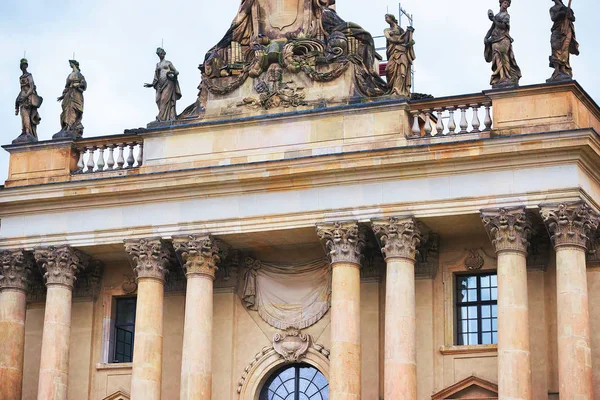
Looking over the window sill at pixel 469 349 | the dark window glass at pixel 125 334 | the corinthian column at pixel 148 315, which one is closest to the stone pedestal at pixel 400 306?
the window sill at pixel 469 349

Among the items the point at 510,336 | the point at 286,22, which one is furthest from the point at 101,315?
the point at 510,336

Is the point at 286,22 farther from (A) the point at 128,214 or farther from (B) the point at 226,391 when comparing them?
Result: (B) the point at 226,391

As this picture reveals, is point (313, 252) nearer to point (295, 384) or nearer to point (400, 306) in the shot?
point (295, 384)

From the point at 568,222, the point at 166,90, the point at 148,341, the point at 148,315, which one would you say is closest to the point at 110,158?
the point at 166,90

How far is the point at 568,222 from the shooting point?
30281mm

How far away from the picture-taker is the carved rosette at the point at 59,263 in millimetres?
34250

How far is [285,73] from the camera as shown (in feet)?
112

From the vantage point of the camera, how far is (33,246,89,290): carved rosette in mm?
34250

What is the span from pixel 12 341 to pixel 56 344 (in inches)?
46.3

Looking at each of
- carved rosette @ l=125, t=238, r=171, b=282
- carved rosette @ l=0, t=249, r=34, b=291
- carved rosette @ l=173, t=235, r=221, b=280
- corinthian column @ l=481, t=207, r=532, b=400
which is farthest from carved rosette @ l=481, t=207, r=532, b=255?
carved rosette @ l=0, t=249, r=34, b=291

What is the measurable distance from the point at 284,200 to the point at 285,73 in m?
3.08

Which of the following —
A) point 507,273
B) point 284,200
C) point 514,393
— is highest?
point 284,200

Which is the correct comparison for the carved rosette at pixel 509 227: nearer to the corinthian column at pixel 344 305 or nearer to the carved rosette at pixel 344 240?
the carved rosette at pixel 344 240

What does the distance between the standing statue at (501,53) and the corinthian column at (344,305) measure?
4.31 metres
